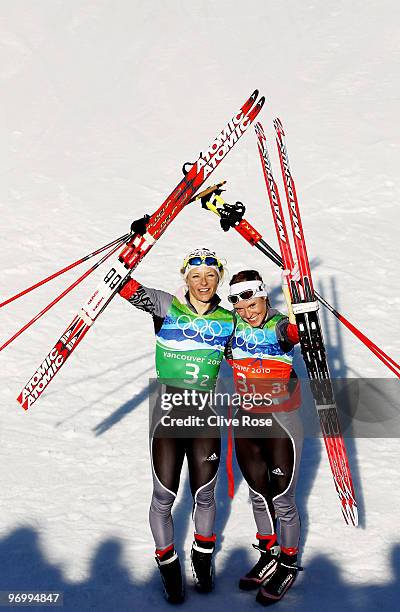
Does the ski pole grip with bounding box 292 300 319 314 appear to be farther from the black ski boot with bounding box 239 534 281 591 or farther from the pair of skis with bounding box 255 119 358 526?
the black ski boot with bounding box 239 534 281 591

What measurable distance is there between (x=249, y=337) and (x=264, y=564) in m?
1.76

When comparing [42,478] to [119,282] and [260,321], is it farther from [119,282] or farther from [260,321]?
[260,321]

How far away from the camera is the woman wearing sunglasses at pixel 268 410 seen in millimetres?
5137

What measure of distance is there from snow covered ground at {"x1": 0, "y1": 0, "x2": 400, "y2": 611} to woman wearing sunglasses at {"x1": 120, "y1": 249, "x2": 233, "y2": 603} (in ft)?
1.43

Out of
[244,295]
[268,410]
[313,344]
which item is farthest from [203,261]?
[268,410]

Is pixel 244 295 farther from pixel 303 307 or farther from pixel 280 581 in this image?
pixel 280 581

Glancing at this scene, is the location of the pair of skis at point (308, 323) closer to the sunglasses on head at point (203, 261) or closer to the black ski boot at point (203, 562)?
the sunglasses on head at point (203, 261)

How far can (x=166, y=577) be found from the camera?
17.2 ft

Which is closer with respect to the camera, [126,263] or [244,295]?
[244,295]

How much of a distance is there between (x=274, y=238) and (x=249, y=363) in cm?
788

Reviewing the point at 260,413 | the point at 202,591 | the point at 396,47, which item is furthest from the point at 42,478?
the point at 396,47

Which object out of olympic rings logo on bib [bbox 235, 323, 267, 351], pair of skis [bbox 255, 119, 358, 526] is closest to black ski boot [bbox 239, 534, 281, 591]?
pair of skis [bbox 255, 119, 358, 526]

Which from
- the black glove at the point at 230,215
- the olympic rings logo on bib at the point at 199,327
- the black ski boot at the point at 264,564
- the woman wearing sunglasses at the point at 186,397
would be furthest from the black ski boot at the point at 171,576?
the black glove at the point at 230,215

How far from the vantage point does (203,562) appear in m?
5.34
